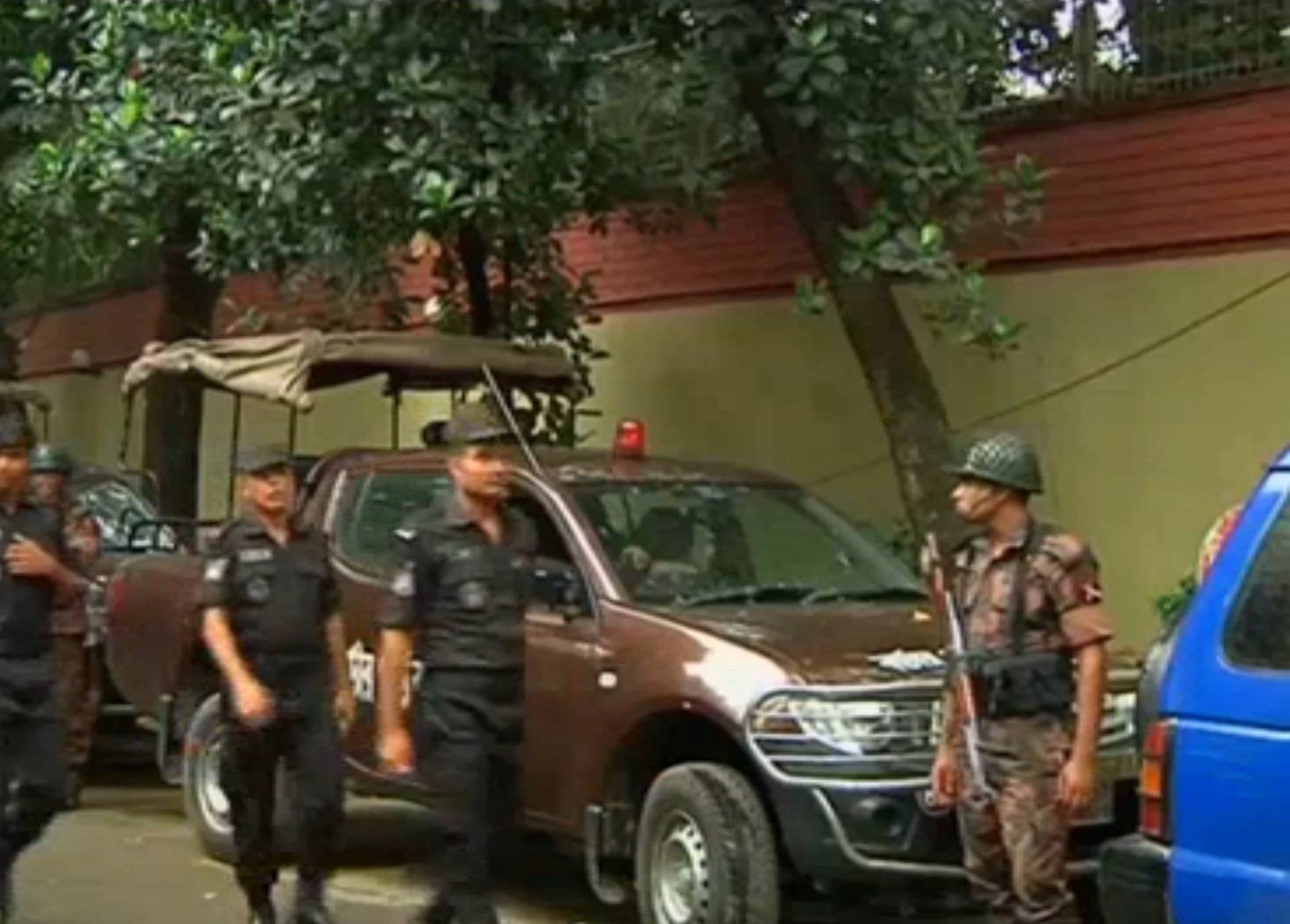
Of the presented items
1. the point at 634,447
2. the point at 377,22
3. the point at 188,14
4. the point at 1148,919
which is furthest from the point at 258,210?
the point at 1148,919

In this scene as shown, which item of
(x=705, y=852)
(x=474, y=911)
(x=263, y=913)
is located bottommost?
(x=263, y=913)

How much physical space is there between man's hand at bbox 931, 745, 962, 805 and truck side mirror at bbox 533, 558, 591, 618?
2.01 metres

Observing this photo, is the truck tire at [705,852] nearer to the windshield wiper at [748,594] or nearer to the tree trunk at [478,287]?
the windshield wiper at [748,594]

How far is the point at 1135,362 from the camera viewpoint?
1276cm

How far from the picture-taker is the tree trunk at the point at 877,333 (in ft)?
35.5

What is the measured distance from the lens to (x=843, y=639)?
802cm

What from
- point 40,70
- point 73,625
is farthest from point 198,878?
point 40,70

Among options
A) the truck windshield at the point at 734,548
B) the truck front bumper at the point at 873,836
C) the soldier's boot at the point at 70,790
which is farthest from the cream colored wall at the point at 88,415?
the truck front bumper at the point at 873,836

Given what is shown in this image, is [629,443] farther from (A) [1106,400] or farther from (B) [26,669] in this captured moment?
(A) [1106,400]

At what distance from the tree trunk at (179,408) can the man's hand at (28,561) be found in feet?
36.8

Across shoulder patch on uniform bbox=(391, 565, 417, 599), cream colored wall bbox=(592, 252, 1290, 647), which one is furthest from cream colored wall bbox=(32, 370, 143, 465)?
shoulder patch on uniform bbox=(391, 565, 417, 599)

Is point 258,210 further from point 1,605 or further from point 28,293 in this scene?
point 28,293

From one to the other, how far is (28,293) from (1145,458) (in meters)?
14.4

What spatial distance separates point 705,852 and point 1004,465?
1.96m
